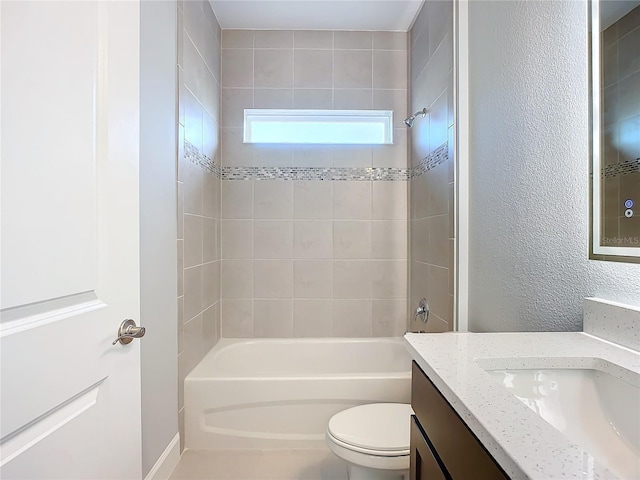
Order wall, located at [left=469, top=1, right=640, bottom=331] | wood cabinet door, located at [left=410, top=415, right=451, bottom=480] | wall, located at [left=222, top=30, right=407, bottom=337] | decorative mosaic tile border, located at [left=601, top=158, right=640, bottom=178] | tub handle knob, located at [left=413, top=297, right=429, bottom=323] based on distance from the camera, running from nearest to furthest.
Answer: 1. wood cabinet door, located at [left=410, top=415, right=451, bottom=480]
2. decorative mosaic tile border, located at [left=601, top=158, right=640, bottom=178]
3. wall, located at [left=469, top=1, right=640, bottom=331]
4. tub handle knob, located at [left=413, top=297, right=429, bottom=323]
5. wall, located at [left=222, top=30, right=407, bottom=337]

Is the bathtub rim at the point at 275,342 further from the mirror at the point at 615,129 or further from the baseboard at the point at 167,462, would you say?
the mirror at the point at 615,129

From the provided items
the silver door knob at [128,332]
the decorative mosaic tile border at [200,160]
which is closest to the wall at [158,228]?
the decorative mosaic tile border at [200,160]

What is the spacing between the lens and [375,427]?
5.13 feet

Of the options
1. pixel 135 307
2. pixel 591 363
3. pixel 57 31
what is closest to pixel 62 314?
pixel 135 307

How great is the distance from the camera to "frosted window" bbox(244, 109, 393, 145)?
2.77 m

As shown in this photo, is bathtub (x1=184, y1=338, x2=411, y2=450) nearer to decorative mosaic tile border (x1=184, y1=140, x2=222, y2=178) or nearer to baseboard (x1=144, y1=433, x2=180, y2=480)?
baseboard (x1=144, y1=433, x2=180, y2=480)

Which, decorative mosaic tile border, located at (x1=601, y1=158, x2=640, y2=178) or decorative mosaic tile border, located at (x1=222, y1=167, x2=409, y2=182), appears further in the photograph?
decorative mosaic tile border, located at (x1=222, y1=167, x2=409, y2=182)

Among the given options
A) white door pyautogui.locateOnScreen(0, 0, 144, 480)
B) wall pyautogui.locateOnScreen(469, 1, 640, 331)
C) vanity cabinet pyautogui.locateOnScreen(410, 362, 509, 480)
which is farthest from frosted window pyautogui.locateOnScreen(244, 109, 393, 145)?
vanity cabinet pyautogui.locateOnScreen(410, 362, 509, 480)

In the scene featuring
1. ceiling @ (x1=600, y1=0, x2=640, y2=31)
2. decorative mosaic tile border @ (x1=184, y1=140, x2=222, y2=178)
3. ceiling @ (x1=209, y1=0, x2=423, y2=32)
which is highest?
ceiling @ (x1=209, y1=0, x2=423, y2=32)

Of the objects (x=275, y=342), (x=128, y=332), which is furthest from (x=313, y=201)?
(x=128, y=332)

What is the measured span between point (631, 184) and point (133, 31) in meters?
1.35

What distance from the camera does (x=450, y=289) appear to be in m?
1.87

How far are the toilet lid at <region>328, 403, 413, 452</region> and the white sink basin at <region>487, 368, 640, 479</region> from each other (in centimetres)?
72

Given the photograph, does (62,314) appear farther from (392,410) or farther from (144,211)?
(392,410)
